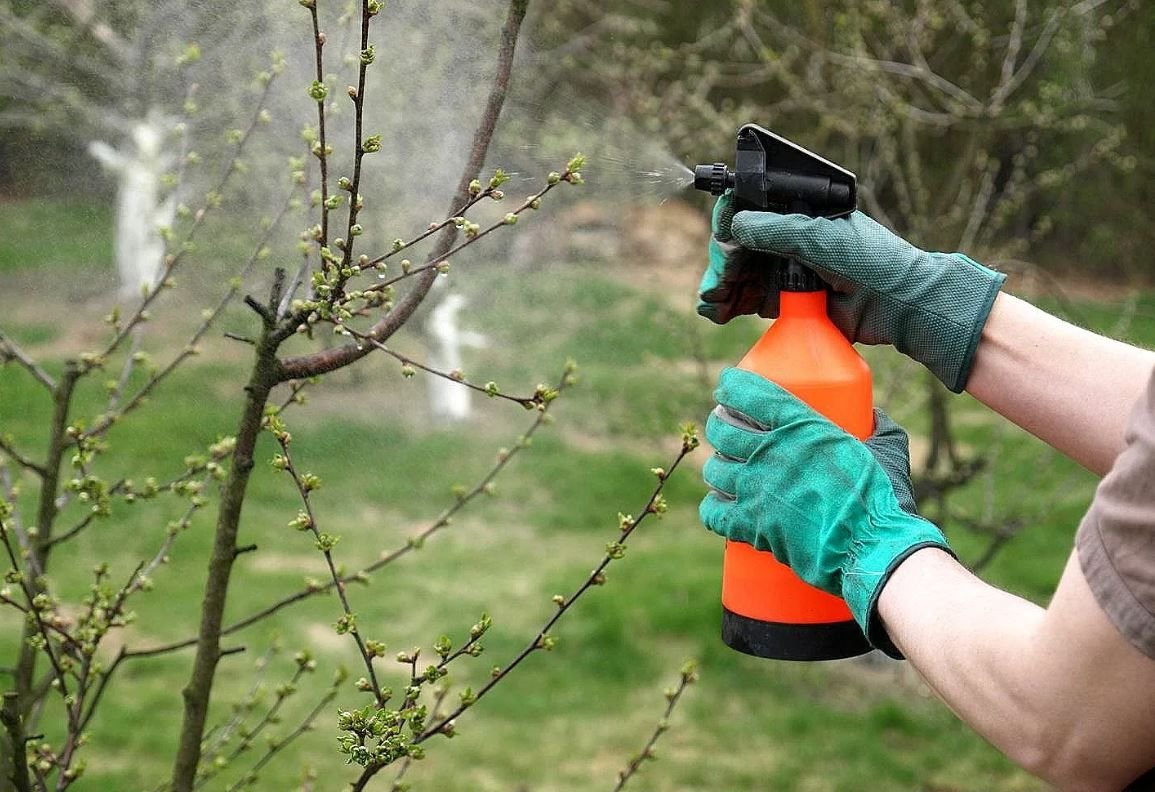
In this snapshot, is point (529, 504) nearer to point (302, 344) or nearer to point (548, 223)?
point (302, 344)

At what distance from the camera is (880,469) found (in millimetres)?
1525

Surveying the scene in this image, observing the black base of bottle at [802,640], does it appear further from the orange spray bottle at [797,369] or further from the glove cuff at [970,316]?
the glove cuff at [970,316]

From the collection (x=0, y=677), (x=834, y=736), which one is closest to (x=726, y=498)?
(x=834, y=736)

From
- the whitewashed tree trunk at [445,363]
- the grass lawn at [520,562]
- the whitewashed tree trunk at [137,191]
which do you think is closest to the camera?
the grass lawn at [520,562]

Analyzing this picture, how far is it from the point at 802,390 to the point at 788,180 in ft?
0.99

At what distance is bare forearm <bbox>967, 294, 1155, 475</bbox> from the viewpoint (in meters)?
1.43

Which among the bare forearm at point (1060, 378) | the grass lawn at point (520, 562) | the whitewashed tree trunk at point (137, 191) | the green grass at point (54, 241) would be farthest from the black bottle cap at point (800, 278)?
the green grass at point (54, 241)

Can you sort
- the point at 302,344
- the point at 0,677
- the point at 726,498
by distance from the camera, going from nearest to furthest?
the point at 726,498 < the point at 0,677 < the point at 302,344

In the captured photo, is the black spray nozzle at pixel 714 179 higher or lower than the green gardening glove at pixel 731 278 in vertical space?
higher

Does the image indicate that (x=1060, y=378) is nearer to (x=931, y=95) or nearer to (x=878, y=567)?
(x=878, y=567)

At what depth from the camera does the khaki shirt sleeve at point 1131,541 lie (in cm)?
104

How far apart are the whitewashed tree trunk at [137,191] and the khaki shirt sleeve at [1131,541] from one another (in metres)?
7.53

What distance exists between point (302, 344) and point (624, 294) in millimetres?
2778

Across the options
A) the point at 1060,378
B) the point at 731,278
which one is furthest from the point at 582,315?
the point at 1060,378
